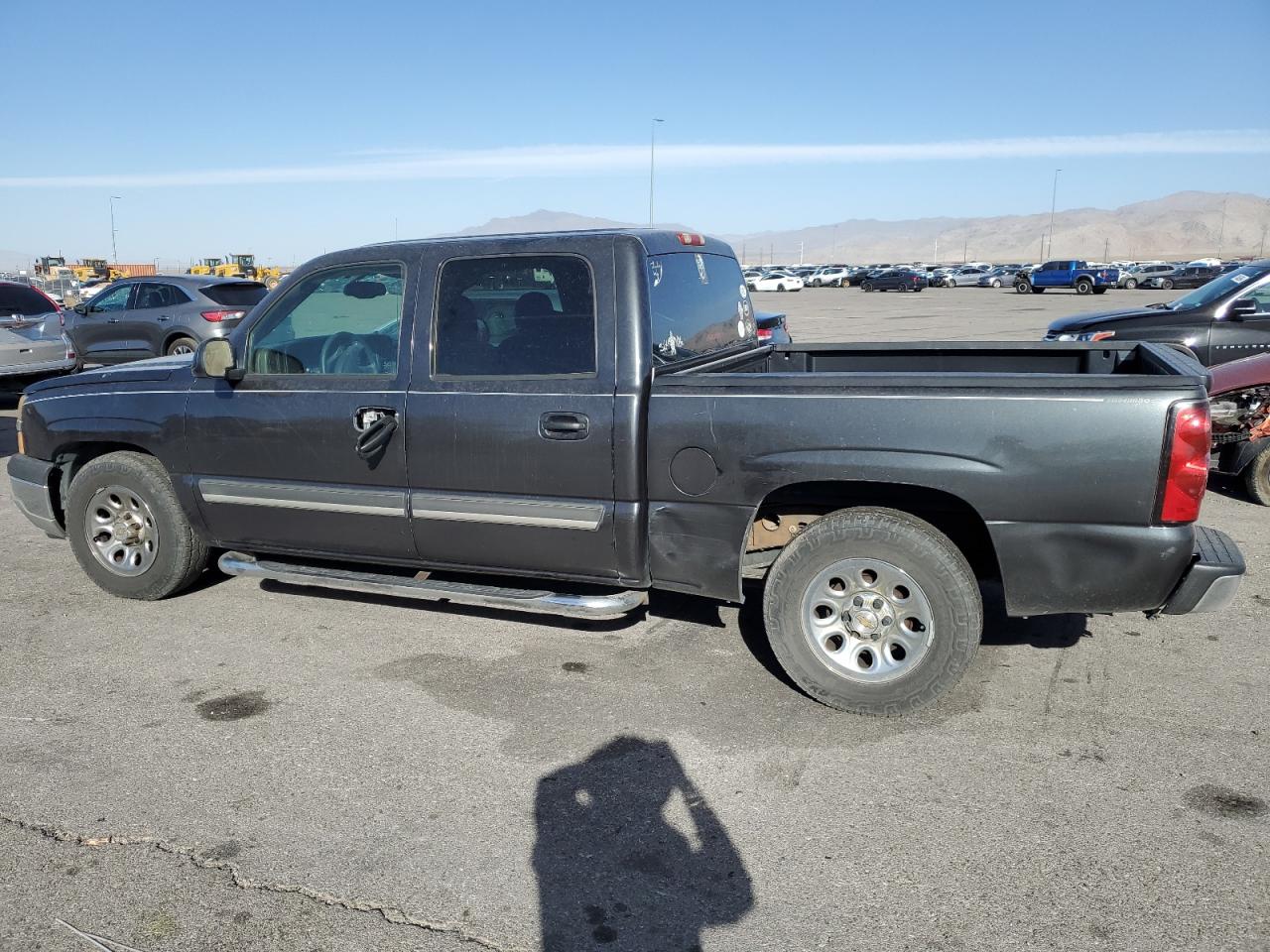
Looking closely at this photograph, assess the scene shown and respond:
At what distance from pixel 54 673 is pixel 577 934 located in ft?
10.2

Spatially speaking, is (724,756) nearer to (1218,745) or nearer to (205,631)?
(1218,745)

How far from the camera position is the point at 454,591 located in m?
4.53

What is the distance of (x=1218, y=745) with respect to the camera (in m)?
3.72

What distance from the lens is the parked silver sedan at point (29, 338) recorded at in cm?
1255

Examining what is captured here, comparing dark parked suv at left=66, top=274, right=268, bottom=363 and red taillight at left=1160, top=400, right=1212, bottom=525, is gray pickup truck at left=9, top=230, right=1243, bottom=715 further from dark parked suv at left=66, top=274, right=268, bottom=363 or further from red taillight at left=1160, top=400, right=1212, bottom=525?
dark parked suv at left=66, top=274, right=268, bottom=363

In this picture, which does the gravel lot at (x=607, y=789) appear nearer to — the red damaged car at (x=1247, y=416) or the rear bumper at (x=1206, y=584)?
the rear bumper at (x=1206, y=584)

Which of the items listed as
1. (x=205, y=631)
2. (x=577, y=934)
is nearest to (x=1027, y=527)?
(x=577, y=934)

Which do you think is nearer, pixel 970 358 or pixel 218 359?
pixel 218 359

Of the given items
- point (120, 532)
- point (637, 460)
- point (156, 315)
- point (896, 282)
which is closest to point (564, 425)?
point (637, 460)

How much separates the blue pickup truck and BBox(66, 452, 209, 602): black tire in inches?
1938

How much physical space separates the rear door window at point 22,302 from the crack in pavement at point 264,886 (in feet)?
38.6

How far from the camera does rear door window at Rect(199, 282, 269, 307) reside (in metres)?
14.7

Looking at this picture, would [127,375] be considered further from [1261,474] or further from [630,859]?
[1261,474]

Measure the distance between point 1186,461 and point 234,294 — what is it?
46.7 feet
